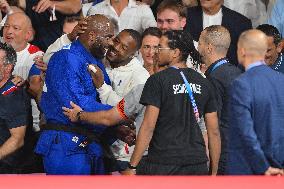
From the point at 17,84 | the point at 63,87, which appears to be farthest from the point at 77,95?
the point at 17,84

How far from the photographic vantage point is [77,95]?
21.1 ft

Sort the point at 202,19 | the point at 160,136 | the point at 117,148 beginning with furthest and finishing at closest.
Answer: the point at 202,19, the point at 117,148, the point at 160,136

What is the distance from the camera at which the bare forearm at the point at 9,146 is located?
7.14 m

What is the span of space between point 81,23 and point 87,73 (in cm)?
41

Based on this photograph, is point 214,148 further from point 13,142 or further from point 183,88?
point 13,142

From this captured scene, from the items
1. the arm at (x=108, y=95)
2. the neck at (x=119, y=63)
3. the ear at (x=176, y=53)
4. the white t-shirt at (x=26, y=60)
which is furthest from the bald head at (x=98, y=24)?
the white t-shirt at (x=26, y=60)

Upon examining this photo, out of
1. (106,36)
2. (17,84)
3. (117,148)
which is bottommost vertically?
(117,148)

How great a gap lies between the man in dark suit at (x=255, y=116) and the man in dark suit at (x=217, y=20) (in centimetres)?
286

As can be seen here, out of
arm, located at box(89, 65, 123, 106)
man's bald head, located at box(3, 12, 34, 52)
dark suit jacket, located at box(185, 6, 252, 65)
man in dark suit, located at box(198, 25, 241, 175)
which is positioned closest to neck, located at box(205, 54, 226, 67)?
man in dark suit, located at box(198, 25, 241, 175)

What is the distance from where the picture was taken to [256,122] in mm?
5777

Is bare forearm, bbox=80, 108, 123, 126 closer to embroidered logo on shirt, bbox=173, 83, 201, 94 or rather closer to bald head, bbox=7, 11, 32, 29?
embroidered logo on shirt, bbox=173, 83, 201, 94

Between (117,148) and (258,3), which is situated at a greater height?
(258,3)

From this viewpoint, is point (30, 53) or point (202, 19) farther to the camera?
point (202, 19)

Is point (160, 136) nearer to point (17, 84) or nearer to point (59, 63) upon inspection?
point (59, 63)
